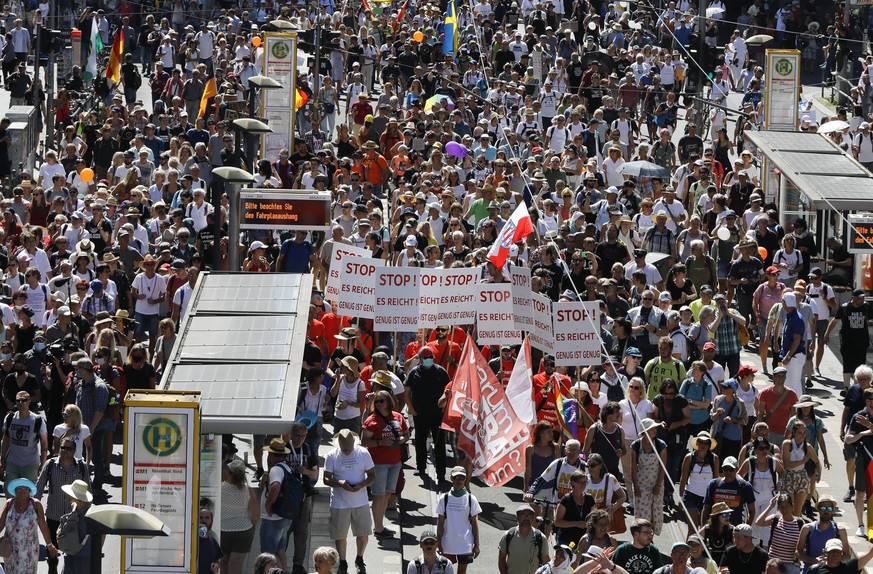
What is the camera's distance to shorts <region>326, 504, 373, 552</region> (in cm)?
1694

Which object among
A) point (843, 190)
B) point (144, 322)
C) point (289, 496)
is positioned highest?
point (843, 190)

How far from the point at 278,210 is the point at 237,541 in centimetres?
719

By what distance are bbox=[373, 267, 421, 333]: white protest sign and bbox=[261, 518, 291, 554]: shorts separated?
4544 millimetres

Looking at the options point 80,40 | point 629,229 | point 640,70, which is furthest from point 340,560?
point 80,40

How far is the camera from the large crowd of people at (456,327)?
16.7m

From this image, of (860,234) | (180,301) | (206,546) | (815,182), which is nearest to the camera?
(206,546)

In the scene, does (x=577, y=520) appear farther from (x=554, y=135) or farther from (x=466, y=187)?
(x=554, y=135)

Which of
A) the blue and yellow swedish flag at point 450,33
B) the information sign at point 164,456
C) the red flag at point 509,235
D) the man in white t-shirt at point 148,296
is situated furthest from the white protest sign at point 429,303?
the blue and yellow swedish flag at point 450,33

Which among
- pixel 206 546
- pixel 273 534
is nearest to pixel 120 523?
pixel 206 546

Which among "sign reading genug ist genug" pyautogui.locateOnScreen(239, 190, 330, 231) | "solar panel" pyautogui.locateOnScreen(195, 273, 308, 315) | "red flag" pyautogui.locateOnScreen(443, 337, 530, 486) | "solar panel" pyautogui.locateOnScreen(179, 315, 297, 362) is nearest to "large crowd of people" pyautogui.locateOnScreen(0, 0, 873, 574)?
"red flag" pyautogui.locateOnScreen(443, 337, 530, 486)

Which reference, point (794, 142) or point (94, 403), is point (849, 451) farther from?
point (794, 142)

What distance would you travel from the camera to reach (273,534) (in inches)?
643

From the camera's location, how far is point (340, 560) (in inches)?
670

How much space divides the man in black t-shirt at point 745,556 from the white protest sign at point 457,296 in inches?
206
